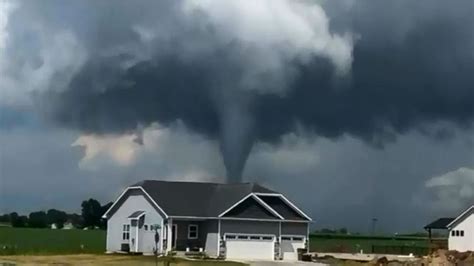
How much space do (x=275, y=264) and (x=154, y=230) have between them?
11.2 m

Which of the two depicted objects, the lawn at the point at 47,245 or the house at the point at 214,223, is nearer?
the house at the point at 214,223

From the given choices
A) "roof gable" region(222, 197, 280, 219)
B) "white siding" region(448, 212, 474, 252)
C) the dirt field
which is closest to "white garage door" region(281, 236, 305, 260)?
"roof gable" region(222, 197, 280, 219)

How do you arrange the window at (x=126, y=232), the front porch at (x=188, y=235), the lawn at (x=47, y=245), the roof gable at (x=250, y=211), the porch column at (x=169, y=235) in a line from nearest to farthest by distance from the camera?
the porch column at (x=169, y=235), the front porch at (x=188, y=235), the roof gable at (x=250, y=211), the window at (x=126, y=232), the lawn at (x=47, y=245)

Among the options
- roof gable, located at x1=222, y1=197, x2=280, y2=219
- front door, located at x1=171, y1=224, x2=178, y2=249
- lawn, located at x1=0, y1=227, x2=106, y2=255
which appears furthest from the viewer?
lawn, located at x1=0, y1=227, x2=106, y2=255

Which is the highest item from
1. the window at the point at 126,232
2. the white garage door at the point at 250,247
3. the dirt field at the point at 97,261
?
the window at the point at 126,232

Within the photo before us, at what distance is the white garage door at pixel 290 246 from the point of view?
2869 inches

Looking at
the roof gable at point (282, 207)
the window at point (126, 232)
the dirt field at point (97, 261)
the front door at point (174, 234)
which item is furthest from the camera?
the window at point (126, 232)

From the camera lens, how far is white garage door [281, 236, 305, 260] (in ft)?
239

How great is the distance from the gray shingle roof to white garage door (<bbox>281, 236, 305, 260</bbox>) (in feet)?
12.7

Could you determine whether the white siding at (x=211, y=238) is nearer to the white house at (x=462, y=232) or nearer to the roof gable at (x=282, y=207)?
the roof gable at (x=282, y=207)

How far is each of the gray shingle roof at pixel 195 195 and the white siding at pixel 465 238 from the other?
20.4 meters

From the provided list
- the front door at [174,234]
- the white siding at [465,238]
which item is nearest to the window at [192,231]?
the front door at [174,234]

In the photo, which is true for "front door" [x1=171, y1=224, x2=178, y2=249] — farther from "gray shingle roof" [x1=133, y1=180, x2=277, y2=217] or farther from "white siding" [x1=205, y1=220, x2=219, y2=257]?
"white siding" [x1=205, y1=220, x2=219, y2=257]

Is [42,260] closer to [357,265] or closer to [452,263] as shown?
[357,265]
